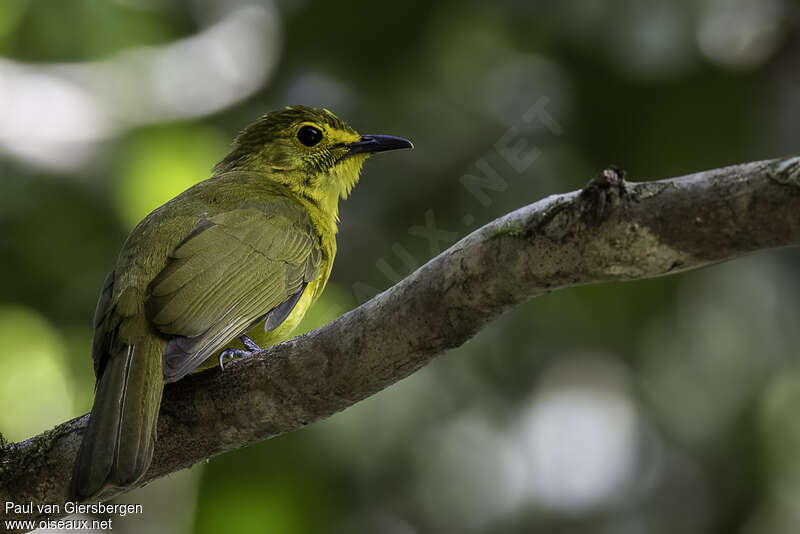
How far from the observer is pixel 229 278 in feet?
12.0

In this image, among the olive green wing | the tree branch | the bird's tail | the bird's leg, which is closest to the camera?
the tree branch

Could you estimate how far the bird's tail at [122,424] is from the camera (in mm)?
2898

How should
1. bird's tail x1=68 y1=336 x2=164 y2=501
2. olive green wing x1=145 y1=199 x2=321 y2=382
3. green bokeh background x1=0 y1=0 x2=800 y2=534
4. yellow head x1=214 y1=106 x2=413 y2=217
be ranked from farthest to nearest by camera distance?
green bokeh background x1=0 y1=0 x2=800 y2=534, yellow head x1=214 y1=106 x2=413 y2=217, olive green wing x1=145 y1=199 x2=321 y2=382, bird's tail x1=68 y1=336 x2=164 y2=501

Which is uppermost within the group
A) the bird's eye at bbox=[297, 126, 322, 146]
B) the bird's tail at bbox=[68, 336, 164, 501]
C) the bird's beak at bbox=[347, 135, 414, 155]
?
the bird's eye at bbox=[297, 126, 322, 146]

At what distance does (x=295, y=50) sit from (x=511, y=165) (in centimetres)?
160

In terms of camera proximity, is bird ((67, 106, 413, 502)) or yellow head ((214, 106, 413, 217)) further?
yellow head ((214, 106, 413, 217))

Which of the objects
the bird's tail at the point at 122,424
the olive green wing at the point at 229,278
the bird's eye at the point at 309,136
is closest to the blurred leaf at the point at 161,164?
the bird's eye at the point at 309,136

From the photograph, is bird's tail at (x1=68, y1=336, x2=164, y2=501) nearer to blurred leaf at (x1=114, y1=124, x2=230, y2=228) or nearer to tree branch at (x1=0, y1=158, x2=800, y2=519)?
tree branch at (x1=0, y1=158, x2=800, y2=519)

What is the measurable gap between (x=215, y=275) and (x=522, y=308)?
2.89m

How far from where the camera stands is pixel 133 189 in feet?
18.2

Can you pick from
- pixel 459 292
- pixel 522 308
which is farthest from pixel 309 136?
pixel 459 292

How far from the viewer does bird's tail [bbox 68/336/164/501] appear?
9.51 feet

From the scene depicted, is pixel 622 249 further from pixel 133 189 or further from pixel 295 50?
pixel 295 50

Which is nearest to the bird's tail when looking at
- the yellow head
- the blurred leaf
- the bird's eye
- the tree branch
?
the tree branch
